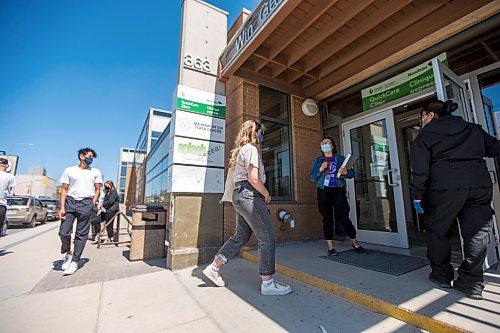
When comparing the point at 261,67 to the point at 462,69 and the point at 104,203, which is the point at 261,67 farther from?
the point at 104,203

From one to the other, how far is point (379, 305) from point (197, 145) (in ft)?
10.6

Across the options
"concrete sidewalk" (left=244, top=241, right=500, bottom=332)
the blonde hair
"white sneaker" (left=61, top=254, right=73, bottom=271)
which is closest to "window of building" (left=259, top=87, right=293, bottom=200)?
"concrete sidewalk" (left=244, top=241, right=500, bottom=332)

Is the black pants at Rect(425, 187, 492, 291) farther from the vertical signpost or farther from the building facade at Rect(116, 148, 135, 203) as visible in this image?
the building facade at Rect(116, 148, 135, 203)

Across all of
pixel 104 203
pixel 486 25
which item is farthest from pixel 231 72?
pixel 104 203

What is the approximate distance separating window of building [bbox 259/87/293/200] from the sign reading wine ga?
38.6 inches

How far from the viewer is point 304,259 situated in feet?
10.8

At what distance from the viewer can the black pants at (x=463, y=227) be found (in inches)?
78.5

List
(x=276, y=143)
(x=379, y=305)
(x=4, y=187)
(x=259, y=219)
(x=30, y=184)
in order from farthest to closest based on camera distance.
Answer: (x=30, y=184) → (x=276, y=143) → (x=4, y=187) → (x=259, y=219) → (x=379, y=305)

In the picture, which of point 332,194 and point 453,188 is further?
point 332,194

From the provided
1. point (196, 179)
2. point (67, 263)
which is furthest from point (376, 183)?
point (67, 263)

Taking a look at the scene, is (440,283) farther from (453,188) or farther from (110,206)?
(110,206)

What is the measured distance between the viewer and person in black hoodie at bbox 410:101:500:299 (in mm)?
2025

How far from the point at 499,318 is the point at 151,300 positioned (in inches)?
117

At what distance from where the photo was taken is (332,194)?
11.5 ft
